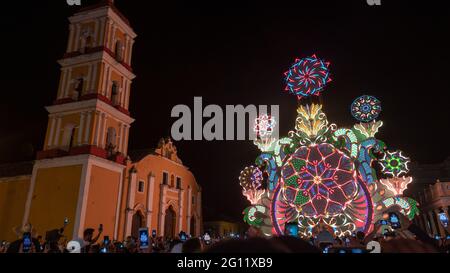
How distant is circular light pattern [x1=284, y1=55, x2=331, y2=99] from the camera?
87.0ft

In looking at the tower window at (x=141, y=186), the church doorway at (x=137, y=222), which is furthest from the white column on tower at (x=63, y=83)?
the church doorway at (x=137, y=222)

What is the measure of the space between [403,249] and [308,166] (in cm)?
2194

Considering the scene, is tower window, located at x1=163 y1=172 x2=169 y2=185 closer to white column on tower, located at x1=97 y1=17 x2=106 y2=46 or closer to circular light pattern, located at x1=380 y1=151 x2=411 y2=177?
white column on tower, located at x1=97 y1=17 x2=106 y2=46

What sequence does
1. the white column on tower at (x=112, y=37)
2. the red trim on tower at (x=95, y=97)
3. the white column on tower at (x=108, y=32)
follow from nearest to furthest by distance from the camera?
the red trim on tower at (x=95, y=97), the white column on tower at (x=108, y=32), the white column on tower at (x=112, y=37)

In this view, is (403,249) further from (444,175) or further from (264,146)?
(444,175)

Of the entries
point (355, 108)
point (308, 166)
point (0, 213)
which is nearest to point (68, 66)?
point (0, 213)

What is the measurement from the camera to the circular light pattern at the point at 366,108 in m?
24.0

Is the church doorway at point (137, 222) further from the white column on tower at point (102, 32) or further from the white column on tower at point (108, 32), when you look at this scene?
the white column on tower at point (102, 32)

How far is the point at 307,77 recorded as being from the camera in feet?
88.5

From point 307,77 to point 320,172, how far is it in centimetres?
780

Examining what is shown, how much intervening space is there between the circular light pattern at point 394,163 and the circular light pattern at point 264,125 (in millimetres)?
8576

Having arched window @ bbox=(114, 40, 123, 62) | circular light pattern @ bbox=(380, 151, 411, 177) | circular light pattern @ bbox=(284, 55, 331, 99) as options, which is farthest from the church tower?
circular light pattern @ bbox=(380, 151, 411, 177)

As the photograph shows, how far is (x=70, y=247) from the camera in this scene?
22.5 feet

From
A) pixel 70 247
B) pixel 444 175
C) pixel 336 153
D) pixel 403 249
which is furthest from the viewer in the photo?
pixel 444 175
